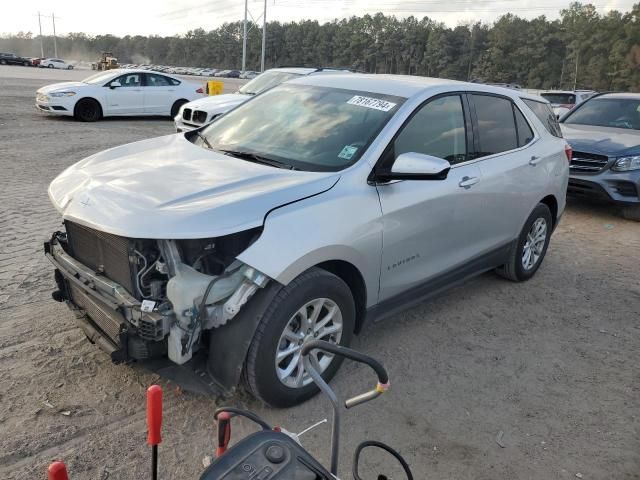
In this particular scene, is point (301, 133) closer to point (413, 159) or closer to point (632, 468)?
point (413, 159)

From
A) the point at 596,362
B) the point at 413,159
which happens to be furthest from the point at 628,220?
the point at 413,159

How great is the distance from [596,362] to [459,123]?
205 cm

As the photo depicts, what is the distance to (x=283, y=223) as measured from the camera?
2959 mm

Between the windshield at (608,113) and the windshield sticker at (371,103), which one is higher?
the windshield sticker at (371,103)

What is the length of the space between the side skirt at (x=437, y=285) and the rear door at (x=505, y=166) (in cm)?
12

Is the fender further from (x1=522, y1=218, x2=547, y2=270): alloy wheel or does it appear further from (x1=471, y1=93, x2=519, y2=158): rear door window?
(x1=522, y1=218, x2=547, y2=270): alloy wheel

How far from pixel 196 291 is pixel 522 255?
11.7 ft

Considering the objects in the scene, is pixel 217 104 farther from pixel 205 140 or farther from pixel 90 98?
pixel 205 140

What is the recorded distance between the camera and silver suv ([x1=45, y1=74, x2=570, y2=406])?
9.38 ft

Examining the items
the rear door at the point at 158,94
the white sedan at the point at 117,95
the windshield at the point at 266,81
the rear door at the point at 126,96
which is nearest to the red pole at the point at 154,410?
the windshield at the point at 266,81

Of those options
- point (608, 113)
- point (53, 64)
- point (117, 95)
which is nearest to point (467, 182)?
point (608, 113)

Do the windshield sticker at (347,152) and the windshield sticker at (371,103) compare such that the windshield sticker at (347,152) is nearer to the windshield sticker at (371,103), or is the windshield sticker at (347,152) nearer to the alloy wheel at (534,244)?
the windshield sticker at (371,103)

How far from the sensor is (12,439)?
112 inches

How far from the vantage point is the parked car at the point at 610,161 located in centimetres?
795
